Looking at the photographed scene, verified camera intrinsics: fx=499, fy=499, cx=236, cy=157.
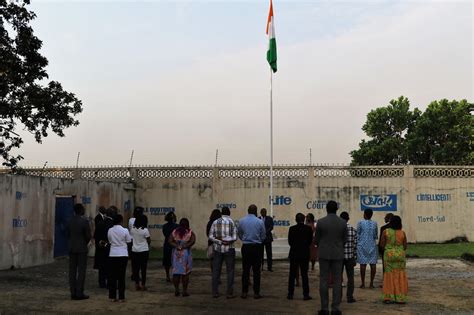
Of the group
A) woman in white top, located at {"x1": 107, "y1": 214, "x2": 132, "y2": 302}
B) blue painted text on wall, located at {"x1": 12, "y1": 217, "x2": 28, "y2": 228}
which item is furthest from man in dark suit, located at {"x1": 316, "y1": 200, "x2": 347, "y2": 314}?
blue painted text on wall, located at {"x1": 12, "y1": 217, "x2": 28, "y2": 228}

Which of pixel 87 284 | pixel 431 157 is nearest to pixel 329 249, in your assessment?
pixel 87 284

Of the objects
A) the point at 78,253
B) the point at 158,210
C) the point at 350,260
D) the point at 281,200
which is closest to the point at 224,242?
the point at 350,260

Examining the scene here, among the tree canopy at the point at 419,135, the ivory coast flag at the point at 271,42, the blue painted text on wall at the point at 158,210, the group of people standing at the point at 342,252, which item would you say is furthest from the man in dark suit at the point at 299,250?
the tree canopy at the point at 419,135

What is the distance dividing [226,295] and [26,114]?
10.4m

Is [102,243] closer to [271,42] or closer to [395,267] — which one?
[395,267]

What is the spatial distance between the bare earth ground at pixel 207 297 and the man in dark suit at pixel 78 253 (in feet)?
0.87

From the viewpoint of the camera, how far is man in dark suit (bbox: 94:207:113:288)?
32.1 feet

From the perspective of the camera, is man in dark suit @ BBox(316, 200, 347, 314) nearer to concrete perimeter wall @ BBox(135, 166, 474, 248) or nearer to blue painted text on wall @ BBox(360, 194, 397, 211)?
concrete perimeter wall @ BBox(135, 166, 474, 248)

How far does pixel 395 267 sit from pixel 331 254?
169cm

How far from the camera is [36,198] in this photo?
13750mm

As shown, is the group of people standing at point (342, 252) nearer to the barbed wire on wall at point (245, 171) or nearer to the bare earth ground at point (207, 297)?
the bare earth ground at point (207, 297)

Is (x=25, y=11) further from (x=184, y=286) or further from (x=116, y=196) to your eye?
(x=184, y=286)

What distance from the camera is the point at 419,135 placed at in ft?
105

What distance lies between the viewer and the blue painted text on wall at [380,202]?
19.1 metres
